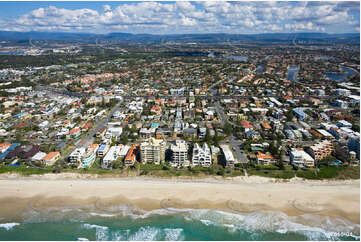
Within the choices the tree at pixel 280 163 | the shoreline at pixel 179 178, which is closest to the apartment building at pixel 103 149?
the shoreline at pixel 179 178

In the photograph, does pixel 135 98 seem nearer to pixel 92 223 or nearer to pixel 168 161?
pixel 168 161

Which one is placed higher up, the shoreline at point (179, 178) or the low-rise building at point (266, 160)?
the low-rise building at point (266, 160)

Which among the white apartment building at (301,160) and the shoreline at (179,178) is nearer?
the shoreline at (179,178)

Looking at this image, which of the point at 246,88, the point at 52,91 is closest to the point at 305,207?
the point at 246,88

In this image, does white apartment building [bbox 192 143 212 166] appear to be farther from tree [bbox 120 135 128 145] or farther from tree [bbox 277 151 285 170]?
tree [bbox 120 135 128 145]

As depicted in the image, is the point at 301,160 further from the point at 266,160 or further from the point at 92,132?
the point at 92,132

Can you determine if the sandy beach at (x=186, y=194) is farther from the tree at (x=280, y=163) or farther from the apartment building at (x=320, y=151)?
the apartment building at (x=320, y=151)
